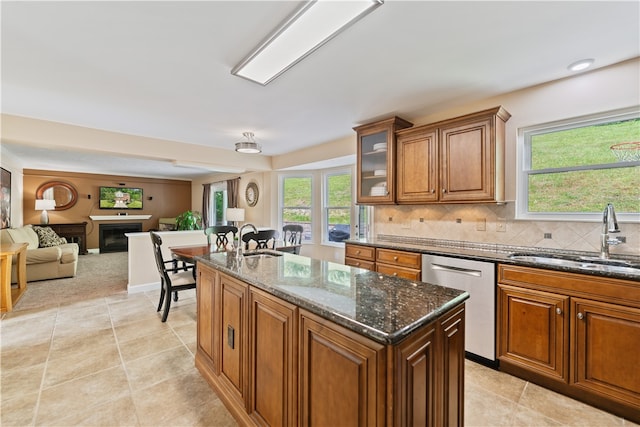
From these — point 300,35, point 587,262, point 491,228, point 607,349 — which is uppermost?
point 300,35

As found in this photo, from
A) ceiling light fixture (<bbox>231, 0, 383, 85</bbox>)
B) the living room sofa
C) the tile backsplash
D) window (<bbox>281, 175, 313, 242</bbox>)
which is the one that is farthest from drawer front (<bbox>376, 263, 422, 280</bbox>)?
the living room sofa

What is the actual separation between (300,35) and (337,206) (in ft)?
11.5

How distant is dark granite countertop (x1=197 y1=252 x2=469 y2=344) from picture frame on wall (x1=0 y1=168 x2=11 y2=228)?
5.77m

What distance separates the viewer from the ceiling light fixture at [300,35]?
149cm

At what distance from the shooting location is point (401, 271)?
2.80 metres

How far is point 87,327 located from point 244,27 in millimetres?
3444

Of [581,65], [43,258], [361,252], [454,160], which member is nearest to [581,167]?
[581,65]

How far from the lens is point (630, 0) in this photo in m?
1.49

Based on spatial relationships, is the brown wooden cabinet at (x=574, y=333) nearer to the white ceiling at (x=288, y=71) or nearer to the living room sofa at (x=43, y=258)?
the white ceiling at (x=288, y=71)

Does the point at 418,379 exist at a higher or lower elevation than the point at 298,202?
lower

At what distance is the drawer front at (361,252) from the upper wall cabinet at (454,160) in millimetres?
661

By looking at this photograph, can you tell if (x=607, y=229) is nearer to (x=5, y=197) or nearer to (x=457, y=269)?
(x=457, y=269)

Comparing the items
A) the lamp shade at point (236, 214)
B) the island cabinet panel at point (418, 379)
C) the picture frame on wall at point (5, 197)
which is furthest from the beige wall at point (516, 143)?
the picture frame on wall at point (5, 197)

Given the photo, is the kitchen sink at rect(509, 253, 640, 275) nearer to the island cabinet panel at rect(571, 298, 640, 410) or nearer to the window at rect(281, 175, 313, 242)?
the island cabinet panel at rect(571, 298, 640, 410)
